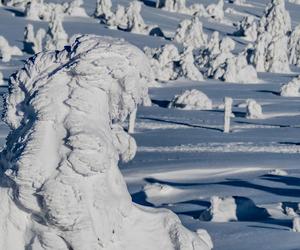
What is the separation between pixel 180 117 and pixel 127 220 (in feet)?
64.0

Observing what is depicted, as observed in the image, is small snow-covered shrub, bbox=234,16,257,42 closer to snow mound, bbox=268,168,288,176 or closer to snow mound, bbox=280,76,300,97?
snow mound, bbox=280,76,300,97

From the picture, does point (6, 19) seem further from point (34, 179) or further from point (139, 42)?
point (34, 179)

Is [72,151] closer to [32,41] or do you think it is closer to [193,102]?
[193,102]

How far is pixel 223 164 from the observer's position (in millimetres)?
14945

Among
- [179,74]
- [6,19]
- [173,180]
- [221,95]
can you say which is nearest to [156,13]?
[6,19]

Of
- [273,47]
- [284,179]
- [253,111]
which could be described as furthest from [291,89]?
[284,179]

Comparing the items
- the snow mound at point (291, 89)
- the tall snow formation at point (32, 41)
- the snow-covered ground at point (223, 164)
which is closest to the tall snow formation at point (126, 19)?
the tall snow formation at point (32, 41)

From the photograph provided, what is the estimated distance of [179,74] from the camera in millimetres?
33906

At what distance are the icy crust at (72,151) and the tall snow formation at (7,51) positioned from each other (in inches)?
1238

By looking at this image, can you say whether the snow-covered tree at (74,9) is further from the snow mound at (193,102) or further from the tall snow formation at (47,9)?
the snow mound at (193,102)

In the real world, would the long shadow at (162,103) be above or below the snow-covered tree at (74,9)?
above

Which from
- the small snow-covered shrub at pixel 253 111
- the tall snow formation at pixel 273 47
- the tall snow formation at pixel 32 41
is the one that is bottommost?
the tall snow formation at pixel 32 41

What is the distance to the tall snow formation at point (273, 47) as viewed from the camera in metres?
38.7

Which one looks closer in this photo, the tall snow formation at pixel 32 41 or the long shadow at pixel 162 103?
the long shadow at pixel 162 103
